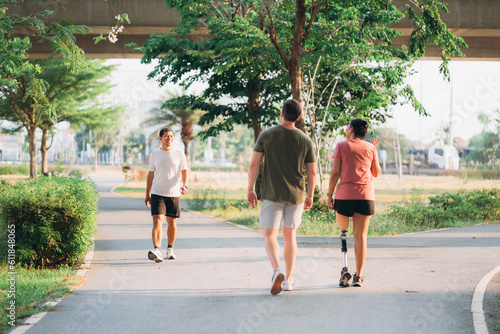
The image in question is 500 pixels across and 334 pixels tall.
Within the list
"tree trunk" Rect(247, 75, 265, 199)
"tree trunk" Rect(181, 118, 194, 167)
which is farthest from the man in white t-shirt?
"tree trunk" Rect(181, 118, 194, 167)

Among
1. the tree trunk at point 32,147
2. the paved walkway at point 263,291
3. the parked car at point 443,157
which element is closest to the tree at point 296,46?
the paved walkway at point 263,291

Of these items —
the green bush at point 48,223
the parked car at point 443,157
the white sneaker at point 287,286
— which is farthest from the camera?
the parked car at point 443,157

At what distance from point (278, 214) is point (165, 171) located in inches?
108

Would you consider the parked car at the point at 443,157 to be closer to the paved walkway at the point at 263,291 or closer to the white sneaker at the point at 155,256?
the paved walkway at the point at 263,291

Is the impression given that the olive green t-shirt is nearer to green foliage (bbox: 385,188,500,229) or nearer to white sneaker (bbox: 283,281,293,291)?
white sneaker (bbox: 283,281,293,291)

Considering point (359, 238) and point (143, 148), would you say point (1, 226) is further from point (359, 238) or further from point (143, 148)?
point (143, 148)

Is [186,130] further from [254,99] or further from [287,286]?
[287,286]

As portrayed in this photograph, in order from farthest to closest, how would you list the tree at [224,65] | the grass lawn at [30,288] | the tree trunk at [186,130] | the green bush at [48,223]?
the tree trunk at [186,130], the tree at [224,65], the green bush at [48,223], the grass lawn at [30,288]

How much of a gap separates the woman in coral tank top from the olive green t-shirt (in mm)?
557

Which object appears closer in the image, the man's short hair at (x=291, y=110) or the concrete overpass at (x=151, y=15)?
the man's short hair at (x=291, y=110)

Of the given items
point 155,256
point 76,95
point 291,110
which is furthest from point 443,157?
point 291,110

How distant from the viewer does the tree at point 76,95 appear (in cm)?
3369

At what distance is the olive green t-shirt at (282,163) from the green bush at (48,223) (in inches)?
122

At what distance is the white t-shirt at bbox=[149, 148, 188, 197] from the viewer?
8781 millimetres
